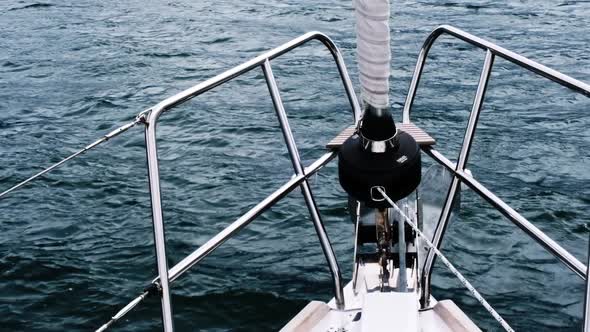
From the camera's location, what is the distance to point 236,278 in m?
4.89

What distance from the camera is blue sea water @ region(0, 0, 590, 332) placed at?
15.5 feet

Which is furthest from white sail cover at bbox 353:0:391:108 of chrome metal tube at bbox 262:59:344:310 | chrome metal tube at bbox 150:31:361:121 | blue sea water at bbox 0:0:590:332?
blue sea water at bbox 0:0:590:332

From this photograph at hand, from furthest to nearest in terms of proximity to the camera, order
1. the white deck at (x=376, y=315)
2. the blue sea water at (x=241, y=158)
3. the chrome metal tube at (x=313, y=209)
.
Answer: the blue sea water at (x=241, y=158) → the chrome metal tube at (x=313, y=209) → the white deck at (x=376, y=315)

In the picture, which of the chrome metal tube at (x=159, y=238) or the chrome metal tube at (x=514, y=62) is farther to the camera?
the chrome metal tube at (x=514, y=62)

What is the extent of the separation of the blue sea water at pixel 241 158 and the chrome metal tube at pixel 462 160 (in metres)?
0.72

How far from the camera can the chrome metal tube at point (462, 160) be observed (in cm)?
291

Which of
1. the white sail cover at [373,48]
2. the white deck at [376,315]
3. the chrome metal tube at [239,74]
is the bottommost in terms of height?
the white deck at [376,315]

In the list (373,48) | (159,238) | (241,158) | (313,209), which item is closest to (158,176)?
(159,238)

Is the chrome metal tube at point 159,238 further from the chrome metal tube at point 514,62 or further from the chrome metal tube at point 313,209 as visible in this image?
the chrome metal tube at point 514,62

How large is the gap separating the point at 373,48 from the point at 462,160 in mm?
892

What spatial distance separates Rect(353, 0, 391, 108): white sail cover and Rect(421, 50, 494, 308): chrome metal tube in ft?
2.43

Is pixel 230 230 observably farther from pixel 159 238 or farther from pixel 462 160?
pixel 462 160

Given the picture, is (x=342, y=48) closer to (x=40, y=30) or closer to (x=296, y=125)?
(x=296, y=125)

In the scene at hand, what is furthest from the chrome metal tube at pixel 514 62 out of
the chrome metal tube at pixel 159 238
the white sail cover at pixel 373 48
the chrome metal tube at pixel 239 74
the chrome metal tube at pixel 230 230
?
the chrome metal tube at pixel 159 238
